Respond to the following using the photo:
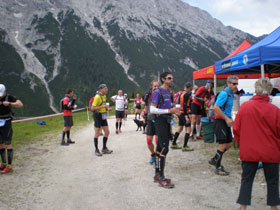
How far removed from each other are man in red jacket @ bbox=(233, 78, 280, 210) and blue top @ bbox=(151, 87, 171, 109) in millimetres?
1674

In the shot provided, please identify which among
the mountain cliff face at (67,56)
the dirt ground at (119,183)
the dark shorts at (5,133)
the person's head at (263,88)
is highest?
the mountain cliff face at (67,56)

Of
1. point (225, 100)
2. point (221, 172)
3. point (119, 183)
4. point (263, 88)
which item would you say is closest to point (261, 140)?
point (263, 88)

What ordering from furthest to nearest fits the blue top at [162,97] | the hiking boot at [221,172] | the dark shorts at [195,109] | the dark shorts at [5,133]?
the dark shorts at [195,109]
the dark shorts at [5,133]
the hiking boot at [221,172]
the blue top at [162,97]

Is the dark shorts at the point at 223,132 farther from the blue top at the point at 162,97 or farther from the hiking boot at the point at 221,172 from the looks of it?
the blue top at the point at 162,97

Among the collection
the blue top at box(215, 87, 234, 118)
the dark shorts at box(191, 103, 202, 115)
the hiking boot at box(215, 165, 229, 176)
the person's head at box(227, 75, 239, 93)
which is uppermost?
the person's head at box(227, 75, 239, 93)

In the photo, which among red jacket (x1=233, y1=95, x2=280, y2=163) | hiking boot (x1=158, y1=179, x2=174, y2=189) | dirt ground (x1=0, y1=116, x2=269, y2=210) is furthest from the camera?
hiking boot (x1=158, y1=179, x2=174, y2=189)

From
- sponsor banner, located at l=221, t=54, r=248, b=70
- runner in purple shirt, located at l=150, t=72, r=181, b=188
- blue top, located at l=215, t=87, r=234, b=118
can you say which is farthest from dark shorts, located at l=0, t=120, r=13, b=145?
sponsor banner, located at l=221, t=54, r=248, b=70

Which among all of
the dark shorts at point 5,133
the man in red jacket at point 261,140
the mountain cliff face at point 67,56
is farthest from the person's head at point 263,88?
the mountain cliff face at point 67,56

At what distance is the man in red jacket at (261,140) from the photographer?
3.04 m

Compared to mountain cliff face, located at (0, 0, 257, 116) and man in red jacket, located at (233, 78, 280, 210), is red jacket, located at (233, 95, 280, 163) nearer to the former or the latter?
man in red jacket, located at (233, 78, 280, 210)

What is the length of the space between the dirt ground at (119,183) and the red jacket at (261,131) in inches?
41.7

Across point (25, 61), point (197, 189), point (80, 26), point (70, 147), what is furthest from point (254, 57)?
point (80, 26)

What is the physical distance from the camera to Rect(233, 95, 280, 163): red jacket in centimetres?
304

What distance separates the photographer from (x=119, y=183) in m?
4.83
